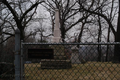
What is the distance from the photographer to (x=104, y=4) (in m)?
16.0

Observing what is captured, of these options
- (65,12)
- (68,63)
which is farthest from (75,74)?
(65,12)

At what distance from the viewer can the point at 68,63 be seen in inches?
233

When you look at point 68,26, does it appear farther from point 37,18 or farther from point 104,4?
point 104,4

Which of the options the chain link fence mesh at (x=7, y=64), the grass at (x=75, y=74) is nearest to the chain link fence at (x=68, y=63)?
the grass at (x=75, y=74)

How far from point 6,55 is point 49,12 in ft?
53.5

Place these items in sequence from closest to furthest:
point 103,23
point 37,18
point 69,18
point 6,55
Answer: point 6,55 → point 103,23 → point 37,18 → point 69,18

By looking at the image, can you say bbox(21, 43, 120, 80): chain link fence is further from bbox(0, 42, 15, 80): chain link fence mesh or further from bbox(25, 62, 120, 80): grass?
bbox(0, 42, 15, 80): chain link fence mesh

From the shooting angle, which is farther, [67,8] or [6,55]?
[67,8]

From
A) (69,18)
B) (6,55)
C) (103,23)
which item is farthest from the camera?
(69,18)

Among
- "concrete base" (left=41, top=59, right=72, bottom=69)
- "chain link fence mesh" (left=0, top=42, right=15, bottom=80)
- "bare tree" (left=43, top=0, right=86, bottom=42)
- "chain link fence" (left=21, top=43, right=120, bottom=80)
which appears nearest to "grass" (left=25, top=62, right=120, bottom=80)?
"chain link fence" (left=21, top=43, right=120, bottom=80)

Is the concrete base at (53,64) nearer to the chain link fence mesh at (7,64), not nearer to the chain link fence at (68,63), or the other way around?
the chain link fence at (68,63)

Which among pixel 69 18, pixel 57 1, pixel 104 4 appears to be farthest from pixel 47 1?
pixel 104 4

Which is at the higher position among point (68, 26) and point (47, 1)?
point (47, 1)

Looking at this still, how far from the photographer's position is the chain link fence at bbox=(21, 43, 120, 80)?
1853 mm
